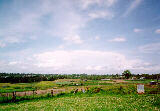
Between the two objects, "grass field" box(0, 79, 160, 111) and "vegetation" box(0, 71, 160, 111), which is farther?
"vegetation" box(0, 71, 160, 111)

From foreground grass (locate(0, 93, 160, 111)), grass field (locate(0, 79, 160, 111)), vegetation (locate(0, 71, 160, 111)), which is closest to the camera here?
foreground grass (locate(0, 93, 160, 111))

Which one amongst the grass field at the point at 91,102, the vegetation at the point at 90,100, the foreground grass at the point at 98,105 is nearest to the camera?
the foreground grass at the point at 98,105

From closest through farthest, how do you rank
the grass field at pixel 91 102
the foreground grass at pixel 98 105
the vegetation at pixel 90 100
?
the foreground grass at pixel 98 105
the grass field at pixel 91 102
the vegetation at pixel 90 100

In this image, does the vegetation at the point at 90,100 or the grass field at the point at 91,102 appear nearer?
the grass field at the point at 91,102

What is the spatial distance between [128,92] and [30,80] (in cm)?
13612

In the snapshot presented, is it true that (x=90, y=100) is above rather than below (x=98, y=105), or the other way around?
below

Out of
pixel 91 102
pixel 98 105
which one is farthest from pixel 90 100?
pixel 98 105

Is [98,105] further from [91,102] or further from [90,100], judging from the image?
[90,100]

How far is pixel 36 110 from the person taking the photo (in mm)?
16375

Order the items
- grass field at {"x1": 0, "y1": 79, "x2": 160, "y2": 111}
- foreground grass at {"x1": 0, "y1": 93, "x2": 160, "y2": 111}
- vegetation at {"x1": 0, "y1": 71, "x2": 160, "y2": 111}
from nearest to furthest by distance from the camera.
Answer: foreground grass at {"x1": 0, "y1": 93, "x2": 160, "y2": 111}, grass field at {"x1": 0, "y1": 79, "x2": 160, "y2": 111}, vegetation at {"x1": 0, "y1": 71, "x2": 160, "y2": 111}

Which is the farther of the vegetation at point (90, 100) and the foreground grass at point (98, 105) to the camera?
the vegetation at point (90, 100)

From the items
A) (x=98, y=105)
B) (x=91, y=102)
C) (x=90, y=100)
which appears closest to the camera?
(x=98, y=105)

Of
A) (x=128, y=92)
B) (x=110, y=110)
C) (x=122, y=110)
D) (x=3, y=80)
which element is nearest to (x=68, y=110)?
(x=110, y=110)

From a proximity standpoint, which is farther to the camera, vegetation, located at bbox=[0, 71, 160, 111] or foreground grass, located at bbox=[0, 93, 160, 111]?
vegetation, located at bbox=[0, 71, 160, 111]
